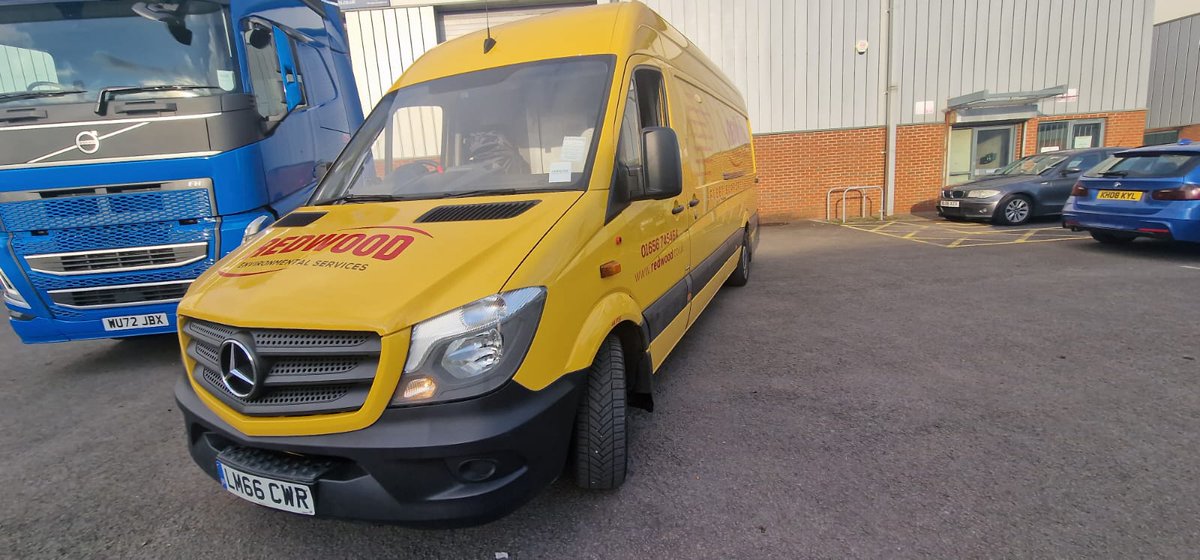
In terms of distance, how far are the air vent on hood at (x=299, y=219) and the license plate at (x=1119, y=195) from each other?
9.23 meters

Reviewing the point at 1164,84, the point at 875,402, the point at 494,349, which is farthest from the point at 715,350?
the point at 1164,84

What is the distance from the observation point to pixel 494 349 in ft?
6.26

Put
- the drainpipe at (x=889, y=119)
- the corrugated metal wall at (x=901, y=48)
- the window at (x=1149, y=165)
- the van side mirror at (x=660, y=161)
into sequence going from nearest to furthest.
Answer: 1. the van side mirror at (x=660, y=161)
2. the window at (x=1149, y=165)
3. the drainpipe at (x=889, y=119)
4. the corrugated metal wall at (x=901, y=48)

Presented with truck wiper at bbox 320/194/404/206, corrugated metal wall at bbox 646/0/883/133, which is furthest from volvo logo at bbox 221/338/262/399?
corrugated metal wall at bbox 646/0/883/133

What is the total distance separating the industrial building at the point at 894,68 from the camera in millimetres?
12867

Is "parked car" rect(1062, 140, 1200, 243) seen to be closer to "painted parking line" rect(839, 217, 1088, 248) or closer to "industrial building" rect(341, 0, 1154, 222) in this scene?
"painted parking line" rect(839, 217, 1088, 248)

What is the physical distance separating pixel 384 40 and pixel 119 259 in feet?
34.4

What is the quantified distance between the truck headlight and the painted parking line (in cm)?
1116

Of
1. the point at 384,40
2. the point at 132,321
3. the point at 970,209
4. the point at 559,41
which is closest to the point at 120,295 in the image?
the point at 132,321

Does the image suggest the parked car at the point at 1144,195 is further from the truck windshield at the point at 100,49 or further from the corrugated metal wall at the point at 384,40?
the corrugated metal wall at the point at 384,40

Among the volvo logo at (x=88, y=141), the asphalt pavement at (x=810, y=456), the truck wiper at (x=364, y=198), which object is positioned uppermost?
the volvo logo at (x=88, y=141)

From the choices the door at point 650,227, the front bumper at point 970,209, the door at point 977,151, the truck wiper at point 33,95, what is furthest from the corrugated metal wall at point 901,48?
the door at point 650,227

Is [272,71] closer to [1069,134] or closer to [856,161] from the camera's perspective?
[856,161]

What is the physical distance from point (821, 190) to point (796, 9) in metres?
4.27
